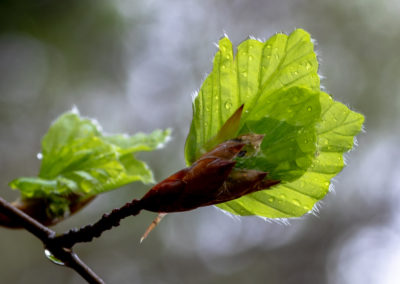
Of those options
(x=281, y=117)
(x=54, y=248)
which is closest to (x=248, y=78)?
(x=281, y=117)

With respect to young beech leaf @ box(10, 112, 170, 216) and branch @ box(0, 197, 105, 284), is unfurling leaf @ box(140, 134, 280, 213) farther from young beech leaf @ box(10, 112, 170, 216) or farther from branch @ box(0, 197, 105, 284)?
young beech leaf @ box(10, 112, 170, 216)

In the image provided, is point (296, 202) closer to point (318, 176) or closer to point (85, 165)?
point (318, 176)

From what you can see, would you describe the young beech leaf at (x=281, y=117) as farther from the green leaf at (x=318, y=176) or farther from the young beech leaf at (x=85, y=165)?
the young beech leaf at (x=85, y=165)

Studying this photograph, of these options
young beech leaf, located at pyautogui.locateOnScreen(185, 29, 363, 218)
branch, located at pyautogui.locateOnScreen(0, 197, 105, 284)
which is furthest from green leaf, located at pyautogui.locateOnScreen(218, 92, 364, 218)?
branch, located at pyautogui.locateOnScreen(0, 197, 105, 284)

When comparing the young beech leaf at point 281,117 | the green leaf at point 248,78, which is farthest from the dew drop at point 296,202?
the green leaf at point 248,78

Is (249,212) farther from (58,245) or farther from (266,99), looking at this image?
(58,245)
